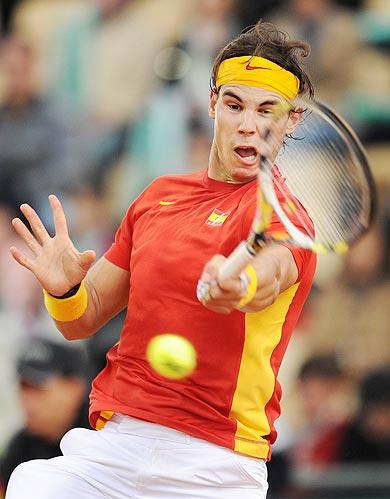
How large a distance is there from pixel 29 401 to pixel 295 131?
342 cm

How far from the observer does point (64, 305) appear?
14.3 feet

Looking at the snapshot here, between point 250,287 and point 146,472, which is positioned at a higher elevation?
point 250,287

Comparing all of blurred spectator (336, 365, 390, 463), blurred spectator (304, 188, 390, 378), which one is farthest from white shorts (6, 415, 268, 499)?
blurred spectator (304, 188, 390, 378)

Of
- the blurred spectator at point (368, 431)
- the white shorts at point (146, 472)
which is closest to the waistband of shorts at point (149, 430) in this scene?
the white shorts at point (146, 472)

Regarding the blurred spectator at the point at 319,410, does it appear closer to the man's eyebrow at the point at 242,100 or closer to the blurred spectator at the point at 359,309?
the blurred spectator at the point at 359,309

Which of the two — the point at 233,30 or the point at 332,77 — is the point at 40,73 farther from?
the point at 332,77

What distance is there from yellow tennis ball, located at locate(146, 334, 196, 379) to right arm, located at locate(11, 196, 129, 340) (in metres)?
0.40

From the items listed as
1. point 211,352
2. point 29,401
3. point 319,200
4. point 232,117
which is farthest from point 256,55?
point 29,401

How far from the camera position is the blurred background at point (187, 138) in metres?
8.62

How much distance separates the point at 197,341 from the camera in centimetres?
397

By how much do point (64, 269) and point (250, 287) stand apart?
1.01 meters

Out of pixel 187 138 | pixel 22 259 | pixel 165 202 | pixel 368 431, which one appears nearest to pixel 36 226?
pixel 22 259

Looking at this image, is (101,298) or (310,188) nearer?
(310,188)

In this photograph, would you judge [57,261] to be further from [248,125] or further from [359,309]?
[359,309]
